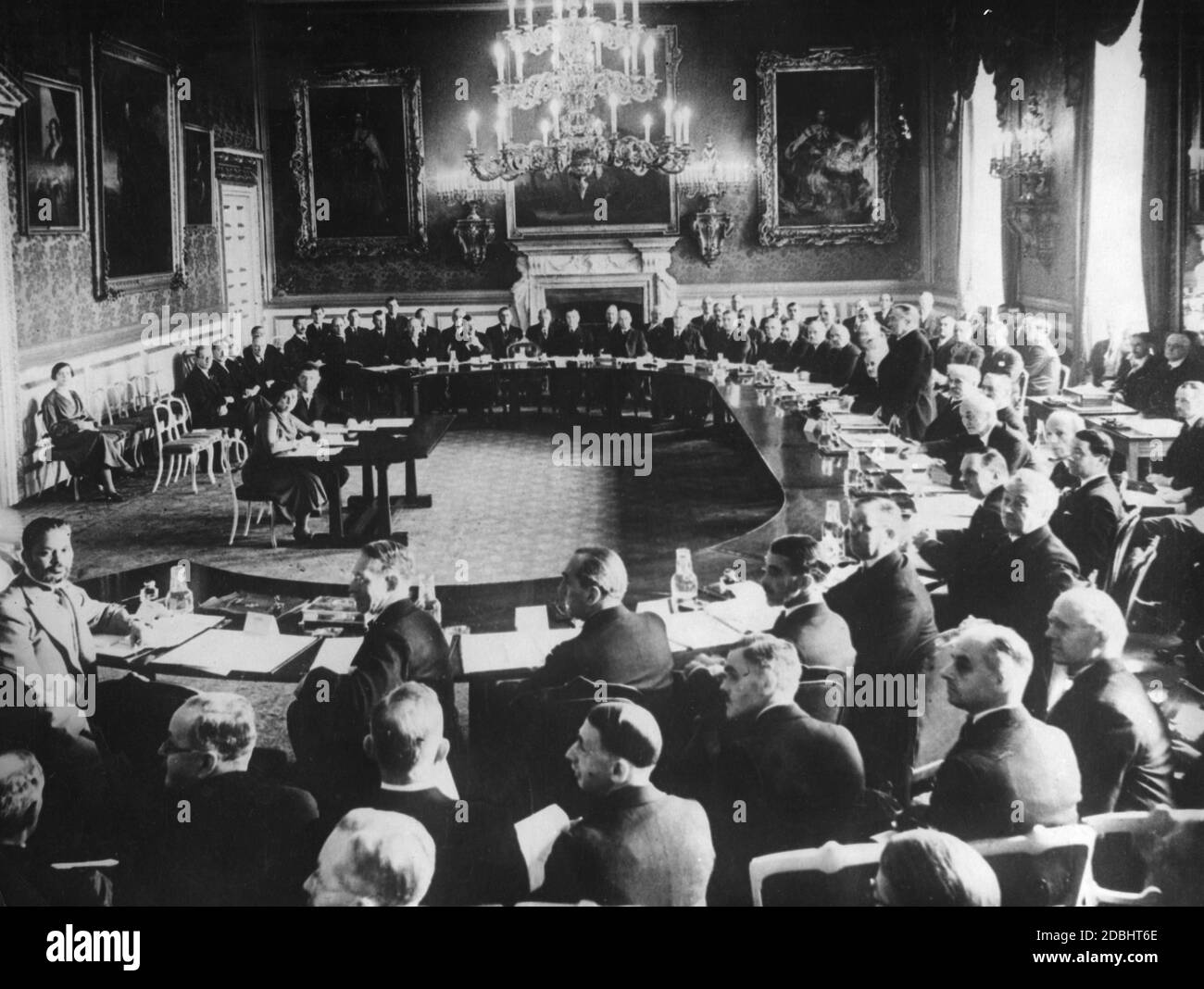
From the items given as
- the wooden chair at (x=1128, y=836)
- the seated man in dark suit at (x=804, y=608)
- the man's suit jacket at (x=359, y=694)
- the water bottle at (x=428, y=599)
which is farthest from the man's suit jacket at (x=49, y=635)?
the wooden chair at (x=1128, y=836)

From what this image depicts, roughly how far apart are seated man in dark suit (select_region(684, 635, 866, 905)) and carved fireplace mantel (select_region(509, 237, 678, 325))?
9.81 feet

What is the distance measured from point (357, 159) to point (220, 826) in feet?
12.8

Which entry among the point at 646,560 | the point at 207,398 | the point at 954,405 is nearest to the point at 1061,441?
the point at 954,405

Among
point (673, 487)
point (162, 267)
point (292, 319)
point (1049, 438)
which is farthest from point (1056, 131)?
point (162, 267)

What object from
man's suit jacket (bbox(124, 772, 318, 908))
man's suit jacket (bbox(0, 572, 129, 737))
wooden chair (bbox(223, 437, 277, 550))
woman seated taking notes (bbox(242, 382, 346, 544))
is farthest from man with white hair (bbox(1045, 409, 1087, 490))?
man's suit jacket (bbox(0, 572, 129, 737))

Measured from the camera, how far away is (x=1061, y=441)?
622 cm

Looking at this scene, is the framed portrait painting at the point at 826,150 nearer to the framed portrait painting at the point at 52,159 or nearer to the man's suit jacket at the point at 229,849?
the framed portrait painting at the point at 52,159

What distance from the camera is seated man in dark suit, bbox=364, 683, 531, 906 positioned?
4543 mm

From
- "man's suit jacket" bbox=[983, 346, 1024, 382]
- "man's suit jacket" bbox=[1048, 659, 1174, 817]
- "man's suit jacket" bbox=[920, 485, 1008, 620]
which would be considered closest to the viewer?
"man's suit jacket" bbox=[1048, 659, 1174, 817]

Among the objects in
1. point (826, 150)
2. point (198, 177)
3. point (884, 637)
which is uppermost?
point (826, 150)

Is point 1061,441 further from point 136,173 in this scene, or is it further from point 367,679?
point 136,173

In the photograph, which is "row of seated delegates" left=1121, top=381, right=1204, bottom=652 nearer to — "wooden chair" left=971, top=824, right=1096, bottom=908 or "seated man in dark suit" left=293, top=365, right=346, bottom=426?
"wooden chair" left=971, top=824, right=1096, bottom=908

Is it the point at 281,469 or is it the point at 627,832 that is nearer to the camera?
the point at 627,832
